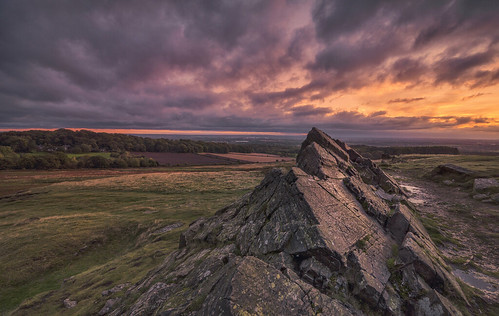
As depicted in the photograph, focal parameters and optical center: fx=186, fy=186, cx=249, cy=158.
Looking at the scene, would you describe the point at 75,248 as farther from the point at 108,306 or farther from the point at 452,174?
the point at 452,174

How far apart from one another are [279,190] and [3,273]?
30.7 metres

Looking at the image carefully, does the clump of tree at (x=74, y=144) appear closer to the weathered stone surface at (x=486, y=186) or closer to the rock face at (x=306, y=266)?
the rock face at (x=306, y=266)

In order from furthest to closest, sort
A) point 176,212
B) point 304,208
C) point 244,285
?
point 176,212 → point 304,208 → point 244,285

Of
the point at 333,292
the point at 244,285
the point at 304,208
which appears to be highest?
the point at 304,208

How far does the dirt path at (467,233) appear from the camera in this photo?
12374mm

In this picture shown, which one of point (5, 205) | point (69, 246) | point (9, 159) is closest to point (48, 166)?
point (9, 159)

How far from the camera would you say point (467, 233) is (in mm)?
19156

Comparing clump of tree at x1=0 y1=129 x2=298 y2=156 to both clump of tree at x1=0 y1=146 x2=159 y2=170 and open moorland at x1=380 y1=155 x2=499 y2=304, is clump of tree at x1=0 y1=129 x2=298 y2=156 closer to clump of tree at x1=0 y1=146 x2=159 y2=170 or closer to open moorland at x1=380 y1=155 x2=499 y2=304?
clump of tree at x1=0 y1=146 x2=159 y2=170

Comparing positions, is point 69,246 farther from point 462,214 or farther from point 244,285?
point 462,214

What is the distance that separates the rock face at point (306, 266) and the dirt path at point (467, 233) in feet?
10.0

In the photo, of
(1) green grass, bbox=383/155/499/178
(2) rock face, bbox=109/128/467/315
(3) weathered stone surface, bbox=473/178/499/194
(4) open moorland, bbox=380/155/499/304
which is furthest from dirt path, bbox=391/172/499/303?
(1) green grass, bbox=383/155/499/178

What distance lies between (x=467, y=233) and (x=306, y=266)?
22074mm

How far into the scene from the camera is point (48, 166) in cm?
10275

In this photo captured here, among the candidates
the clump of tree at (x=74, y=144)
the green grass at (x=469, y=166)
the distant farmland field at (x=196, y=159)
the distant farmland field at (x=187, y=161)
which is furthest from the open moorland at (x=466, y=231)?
the clump of tree at (x=74, y=144)
